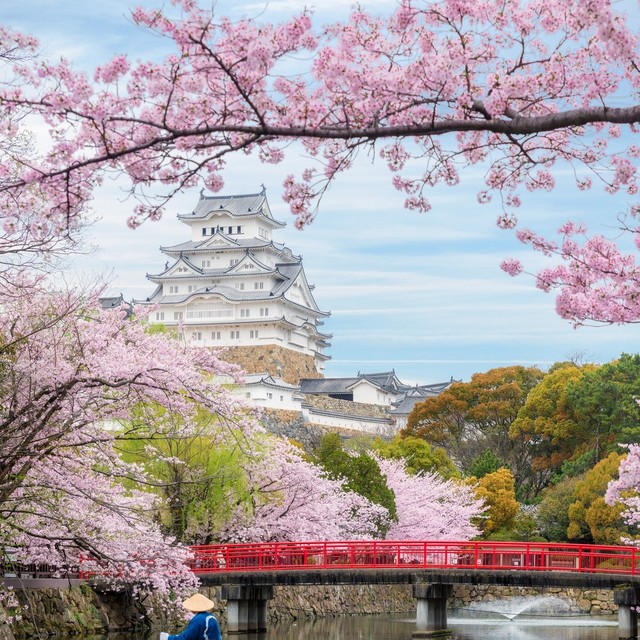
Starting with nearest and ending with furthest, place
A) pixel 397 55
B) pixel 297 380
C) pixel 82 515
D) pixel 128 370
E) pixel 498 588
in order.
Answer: pixel 397 55 < pixel 128 370 < pixel 82 515 < pixel 498 588 < pixel 297 380

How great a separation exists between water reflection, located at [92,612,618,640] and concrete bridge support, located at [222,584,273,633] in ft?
1.04

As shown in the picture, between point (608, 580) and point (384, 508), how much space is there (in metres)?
10.2

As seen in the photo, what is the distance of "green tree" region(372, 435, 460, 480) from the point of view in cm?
4314

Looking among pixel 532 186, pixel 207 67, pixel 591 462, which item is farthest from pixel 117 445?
pixel 591 462

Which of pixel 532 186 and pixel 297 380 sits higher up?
pixel 297 380

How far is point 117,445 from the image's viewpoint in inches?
994

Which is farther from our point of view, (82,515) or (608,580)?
(608,580)

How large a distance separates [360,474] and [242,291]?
36.7 m

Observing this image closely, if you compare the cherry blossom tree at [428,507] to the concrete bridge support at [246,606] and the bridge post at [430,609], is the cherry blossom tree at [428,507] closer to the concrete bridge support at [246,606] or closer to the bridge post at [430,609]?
the bridge post at [430,609]

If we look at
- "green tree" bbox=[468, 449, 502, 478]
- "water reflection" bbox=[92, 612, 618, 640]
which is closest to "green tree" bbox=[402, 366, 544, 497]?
"green tree" bbox=[468, 449, 502, 478]

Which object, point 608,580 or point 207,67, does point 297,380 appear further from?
point 207,67

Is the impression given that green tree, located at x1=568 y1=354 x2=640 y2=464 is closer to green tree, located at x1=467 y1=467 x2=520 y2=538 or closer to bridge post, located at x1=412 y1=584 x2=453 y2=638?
green tree, located at x1=467 y1=467 x2=520 y2=538

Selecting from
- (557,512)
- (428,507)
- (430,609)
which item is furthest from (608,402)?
(430,609)

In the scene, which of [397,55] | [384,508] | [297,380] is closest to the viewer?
[397,55]
